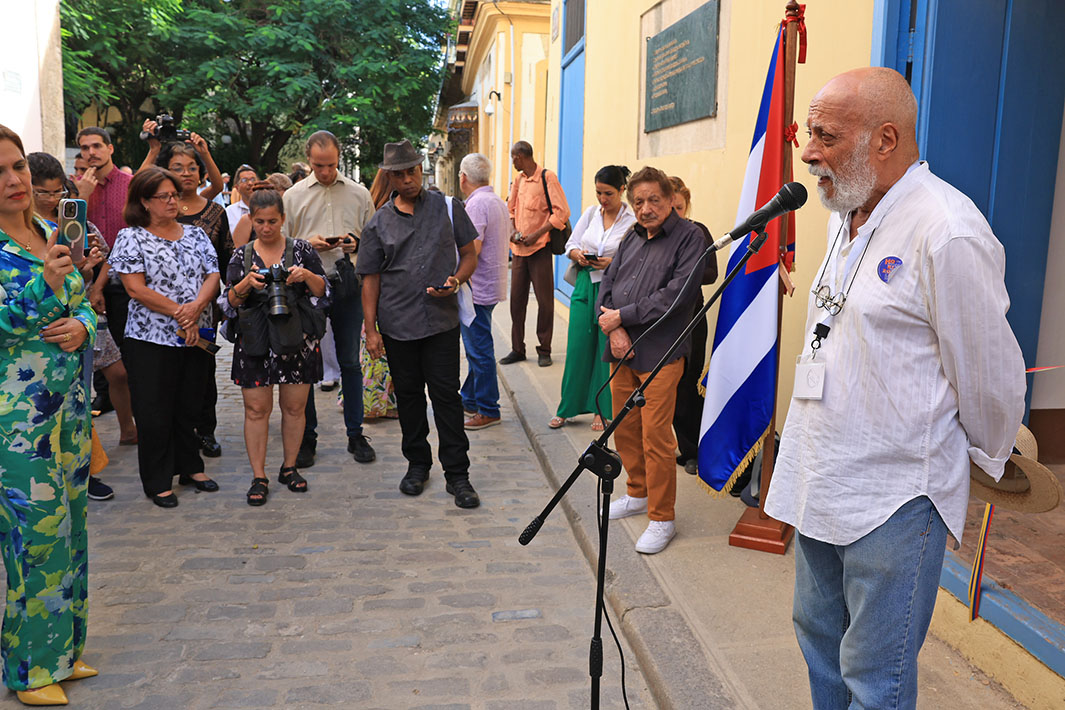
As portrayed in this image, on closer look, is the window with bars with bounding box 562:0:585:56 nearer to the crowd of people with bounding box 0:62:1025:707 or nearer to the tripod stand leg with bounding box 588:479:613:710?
the crowd of people with bounding box 0:62:1025:707

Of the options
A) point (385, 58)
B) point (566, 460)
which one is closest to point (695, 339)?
point (566, 460)

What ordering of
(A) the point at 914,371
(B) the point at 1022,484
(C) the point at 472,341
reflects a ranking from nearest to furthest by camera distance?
(A) the point at 914,371 → (B) the point at 1022,484 → (C) the point at 472,341

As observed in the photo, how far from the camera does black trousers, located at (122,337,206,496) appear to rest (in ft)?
17.0

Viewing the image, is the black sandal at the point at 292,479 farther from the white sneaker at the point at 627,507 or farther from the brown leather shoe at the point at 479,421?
the white sneaker at the point at 627,507

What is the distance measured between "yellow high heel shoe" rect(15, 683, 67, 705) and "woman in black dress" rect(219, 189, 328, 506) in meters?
2.19

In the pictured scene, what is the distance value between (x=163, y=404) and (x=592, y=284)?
112 inches

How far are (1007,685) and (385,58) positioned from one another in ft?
75.5

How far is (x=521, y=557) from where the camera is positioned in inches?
183

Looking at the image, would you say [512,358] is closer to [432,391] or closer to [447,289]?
[432,391]

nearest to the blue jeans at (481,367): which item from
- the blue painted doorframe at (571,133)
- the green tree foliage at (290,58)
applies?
the blue painted doorframe at (571,133)

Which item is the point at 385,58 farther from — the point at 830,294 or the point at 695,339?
the point at 830,294

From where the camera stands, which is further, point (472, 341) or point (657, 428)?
point (472, 341)

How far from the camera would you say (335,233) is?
6324 millimetres

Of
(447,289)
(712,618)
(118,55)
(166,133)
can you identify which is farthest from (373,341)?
(118,55)
